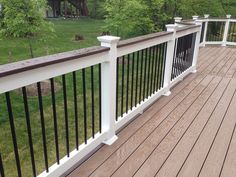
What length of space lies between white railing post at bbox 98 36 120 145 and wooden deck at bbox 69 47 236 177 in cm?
15

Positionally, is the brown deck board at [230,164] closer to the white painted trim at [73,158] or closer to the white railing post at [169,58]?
the white painted trim at [73,158]

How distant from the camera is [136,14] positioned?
7672mm

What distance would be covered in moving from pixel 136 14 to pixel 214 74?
337 centimetres

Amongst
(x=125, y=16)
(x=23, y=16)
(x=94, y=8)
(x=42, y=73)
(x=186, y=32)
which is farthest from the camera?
(x=94, y=8)

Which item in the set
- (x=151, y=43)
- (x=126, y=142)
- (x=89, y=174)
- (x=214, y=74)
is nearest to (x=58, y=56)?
(x=89, y=174)

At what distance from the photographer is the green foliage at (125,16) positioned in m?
7.24

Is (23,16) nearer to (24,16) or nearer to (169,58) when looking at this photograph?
(24,16)

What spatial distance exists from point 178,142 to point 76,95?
3.83 ft

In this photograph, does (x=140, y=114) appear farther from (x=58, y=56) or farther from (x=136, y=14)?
(x=136, y=14)

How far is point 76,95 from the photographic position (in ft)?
7.48

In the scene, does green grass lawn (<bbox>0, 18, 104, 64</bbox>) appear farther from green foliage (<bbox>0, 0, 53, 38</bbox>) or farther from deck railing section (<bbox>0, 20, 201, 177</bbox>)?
deck railing section (<bbox>0, 20, 201, 177</bbox>)

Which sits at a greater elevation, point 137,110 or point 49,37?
point 49,37

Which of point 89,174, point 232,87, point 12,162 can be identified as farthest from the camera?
point 232,87

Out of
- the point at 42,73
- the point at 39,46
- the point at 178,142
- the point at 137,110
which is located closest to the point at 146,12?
the point at 39,46
